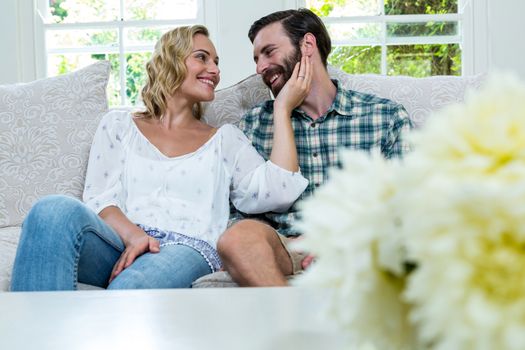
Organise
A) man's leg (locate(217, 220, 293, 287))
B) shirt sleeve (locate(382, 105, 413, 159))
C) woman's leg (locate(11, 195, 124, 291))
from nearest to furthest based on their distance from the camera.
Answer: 1. woman's leg (locate(11, 195, 124, 291))
2. man's leg (locate(217, 220, 293, 287))
3. shirt sleeve (locate(382, 105, 413, 159))

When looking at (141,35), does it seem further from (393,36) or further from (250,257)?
(250,257)

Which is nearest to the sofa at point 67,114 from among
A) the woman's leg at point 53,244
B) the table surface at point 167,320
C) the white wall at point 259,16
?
the woman's leg at point 53,244

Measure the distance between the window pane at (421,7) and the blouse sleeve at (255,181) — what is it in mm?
1358

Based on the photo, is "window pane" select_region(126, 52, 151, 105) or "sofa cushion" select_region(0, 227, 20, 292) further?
"window pane" select_region(126, 52, 151, 105)

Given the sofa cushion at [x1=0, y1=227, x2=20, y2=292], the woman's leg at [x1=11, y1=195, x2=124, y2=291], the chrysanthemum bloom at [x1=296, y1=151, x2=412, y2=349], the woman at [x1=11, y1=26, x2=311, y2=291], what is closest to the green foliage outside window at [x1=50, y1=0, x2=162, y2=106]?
the woman at [x1=11, y1=26, x2=311, y2=291]

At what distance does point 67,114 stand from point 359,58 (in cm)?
143

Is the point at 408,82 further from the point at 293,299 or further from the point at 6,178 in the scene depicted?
the point at 293,299

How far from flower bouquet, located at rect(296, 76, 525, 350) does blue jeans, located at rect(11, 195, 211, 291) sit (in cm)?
132

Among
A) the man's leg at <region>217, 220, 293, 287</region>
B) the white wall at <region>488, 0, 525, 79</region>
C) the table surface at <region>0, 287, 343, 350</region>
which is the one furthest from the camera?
the white wall at <region>488, 0, 525, 79</region>

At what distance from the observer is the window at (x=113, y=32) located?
10.9 feet

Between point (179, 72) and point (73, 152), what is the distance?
1.35 feet

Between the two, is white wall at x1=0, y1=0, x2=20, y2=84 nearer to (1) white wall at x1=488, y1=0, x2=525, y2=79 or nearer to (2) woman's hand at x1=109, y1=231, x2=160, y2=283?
(2) woman's hand at x1=109, y1=231, x2=160, y2=283

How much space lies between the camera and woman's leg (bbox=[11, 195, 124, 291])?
1.58 meters

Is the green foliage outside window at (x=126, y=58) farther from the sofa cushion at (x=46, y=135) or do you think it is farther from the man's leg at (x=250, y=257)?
the man's leg at (x=250, y=257)
